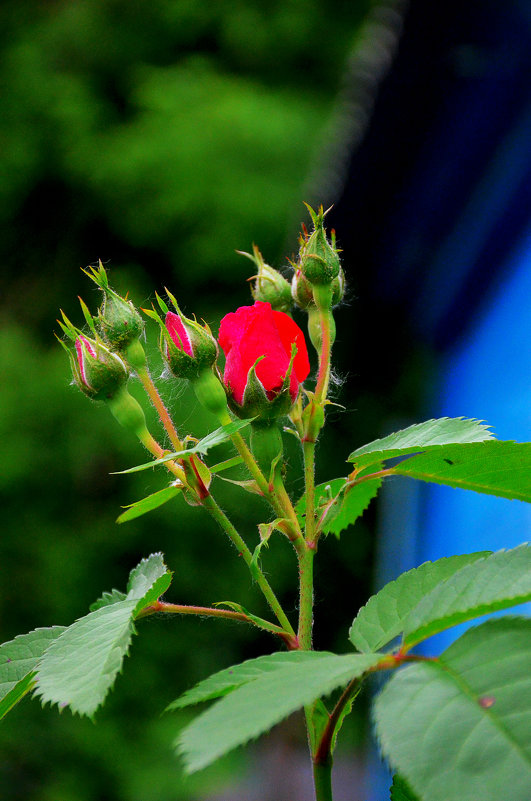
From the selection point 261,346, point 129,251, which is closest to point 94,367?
point 261,346

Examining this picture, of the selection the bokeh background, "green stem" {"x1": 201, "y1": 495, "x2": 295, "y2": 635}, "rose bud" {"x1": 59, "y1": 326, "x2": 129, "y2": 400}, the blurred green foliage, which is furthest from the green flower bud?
the blurred green foliage

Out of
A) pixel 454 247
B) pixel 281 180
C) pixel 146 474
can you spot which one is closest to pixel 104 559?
pixel 146 474

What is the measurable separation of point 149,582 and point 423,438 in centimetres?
17

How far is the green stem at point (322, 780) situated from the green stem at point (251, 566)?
0.20 ft

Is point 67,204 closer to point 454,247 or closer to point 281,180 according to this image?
point 281,180

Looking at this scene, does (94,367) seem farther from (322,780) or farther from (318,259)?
(322,780)

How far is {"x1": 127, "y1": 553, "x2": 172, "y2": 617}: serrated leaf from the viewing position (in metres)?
0.40

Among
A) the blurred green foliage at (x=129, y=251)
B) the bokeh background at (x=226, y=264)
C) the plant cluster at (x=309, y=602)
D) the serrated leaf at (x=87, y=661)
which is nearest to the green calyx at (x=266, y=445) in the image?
the plant cluster at (x=309, y=602)

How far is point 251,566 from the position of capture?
15.5 inches

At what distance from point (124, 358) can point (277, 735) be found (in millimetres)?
2685

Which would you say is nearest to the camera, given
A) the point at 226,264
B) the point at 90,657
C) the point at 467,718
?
the point at 467,718

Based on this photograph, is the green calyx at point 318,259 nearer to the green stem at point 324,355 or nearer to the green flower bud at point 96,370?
the green stem at point 324,355

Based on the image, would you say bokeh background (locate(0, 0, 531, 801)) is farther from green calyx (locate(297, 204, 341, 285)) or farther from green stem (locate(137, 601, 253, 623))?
green stem (locate(137, 601, 253, 623))

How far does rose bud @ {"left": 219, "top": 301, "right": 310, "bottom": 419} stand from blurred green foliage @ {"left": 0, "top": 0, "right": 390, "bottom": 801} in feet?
4.89
